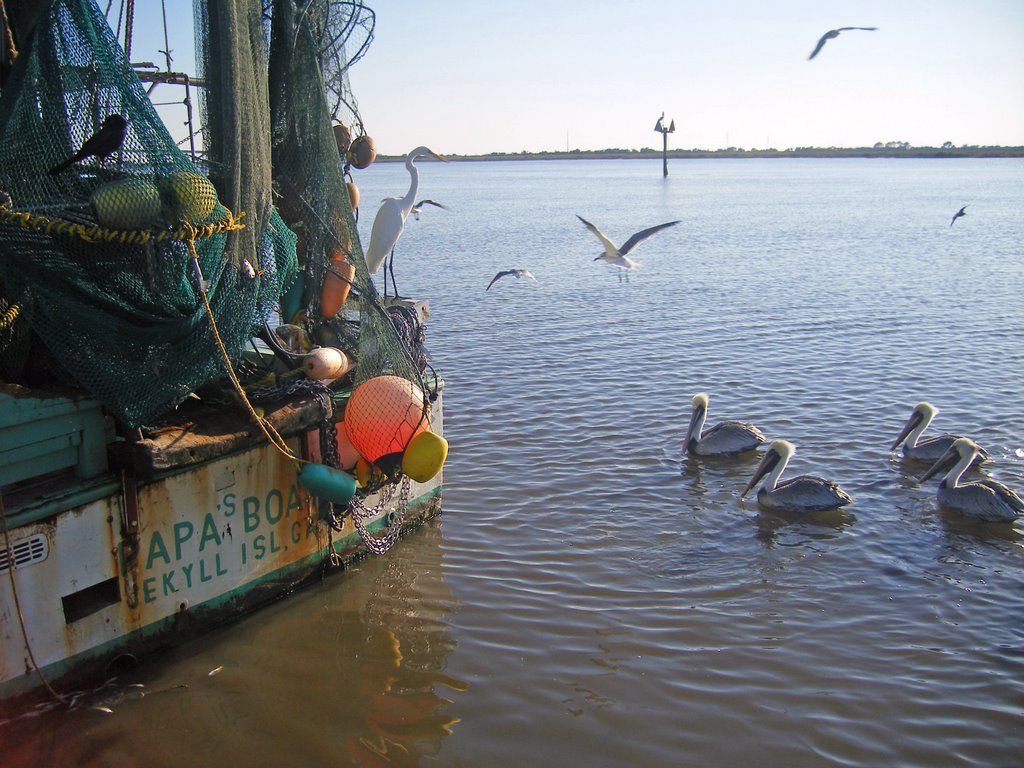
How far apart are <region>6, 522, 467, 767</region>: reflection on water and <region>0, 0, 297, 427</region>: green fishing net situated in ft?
5.37

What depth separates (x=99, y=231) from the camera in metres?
4.98

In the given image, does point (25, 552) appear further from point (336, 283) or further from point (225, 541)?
point (336, 283)

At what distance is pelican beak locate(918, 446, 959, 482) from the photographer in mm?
8938

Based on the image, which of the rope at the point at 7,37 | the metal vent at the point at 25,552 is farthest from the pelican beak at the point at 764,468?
the rope at the point at 7,37

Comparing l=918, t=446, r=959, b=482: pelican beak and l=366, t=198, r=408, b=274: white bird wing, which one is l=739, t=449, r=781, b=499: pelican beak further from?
l=366, t=198, r=408, b=274: white bird wing

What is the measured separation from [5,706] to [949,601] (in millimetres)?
6365

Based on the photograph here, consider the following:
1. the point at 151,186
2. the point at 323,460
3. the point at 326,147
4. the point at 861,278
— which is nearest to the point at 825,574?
the point at 323,460

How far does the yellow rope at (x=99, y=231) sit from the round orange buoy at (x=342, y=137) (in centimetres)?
281

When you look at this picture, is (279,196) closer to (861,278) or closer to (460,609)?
(460,609)

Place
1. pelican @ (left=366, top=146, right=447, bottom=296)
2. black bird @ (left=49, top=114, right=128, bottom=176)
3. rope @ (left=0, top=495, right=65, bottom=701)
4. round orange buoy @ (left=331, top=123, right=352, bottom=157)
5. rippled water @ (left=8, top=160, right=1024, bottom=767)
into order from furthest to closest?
1. pelican @ (left=366, top=146, right=447, bottom=296)
2. round orange buoy @ (left=331, top=123, right=352, bottom=157)
3. rippled water @ (left=8, top=160, right=1024, bottom=767)
4. black bird @ (left=49, top=114, right=128, bottom=176)
5. rope @ (left=0, top=495, right=65, bottom=701)

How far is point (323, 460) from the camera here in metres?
6.44

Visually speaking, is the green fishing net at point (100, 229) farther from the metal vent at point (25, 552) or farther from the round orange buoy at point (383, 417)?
the round orange buoy at point (383, 417)

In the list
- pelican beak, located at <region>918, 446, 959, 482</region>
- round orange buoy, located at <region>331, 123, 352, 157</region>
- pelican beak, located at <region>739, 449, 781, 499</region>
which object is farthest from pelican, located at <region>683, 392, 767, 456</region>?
round orange buoy, located at <region>331, 123, 352, 157</region>

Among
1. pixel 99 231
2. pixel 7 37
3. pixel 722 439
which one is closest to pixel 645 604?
pixel 722 439
